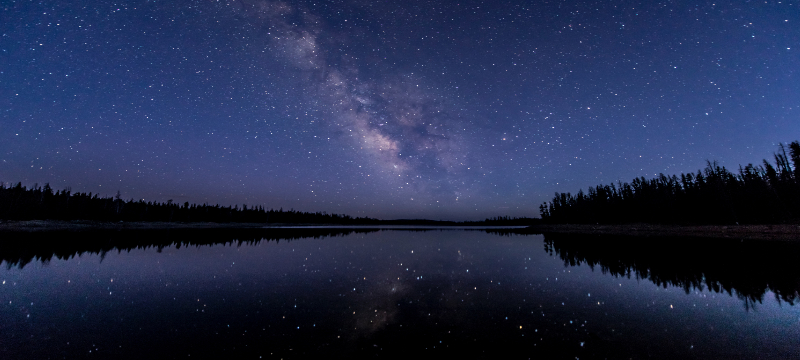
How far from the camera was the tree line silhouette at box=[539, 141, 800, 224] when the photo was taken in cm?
6003

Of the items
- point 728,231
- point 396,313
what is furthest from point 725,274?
point 728,231

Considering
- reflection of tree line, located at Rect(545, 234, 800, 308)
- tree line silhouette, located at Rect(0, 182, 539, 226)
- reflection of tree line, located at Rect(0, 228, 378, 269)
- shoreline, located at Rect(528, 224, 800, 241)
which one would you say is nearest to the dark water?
reflection of tree line, located at Rect(545, 234, 800, 308)

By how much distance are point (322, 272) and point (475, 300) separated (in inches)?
376

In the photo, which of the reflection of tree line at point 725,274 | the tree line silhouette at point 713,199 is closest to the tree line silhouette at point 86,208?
the reflection of tree line at point 725,274

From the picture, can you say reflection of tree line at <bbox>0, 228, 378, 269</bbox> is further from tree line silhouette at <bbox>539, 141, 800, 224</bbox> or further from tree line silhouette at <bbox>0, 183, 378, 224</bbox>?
tree line silhouette at <bbox>539, 141, 800, 224</bbox>

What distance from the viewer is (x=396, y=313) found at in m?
9.72

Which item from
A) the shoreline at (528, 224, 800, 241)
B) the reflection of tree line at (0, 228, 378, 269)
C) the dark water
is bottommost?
the reflection of tree line at (0, 228, 378, 269)

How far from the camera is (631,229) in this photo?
83438 mm

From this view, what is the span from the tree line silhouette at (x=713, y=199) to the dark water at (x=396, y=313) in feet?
225

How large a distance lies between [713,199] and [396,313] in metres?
101

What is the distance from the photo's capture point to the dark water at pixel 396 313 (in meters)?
6.89

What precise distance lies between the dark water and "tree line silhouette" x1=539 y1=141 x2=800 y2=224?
225ft

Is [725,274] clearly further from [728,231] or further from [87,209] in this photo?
[87,209]

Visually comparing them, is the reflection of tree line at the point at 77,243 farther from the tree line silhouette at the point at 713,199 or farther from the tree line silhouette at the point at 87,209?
the tree line silhouette at the point at 713,199
